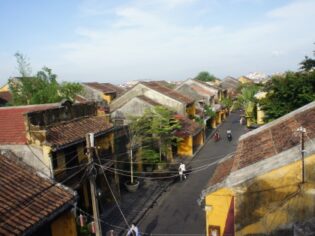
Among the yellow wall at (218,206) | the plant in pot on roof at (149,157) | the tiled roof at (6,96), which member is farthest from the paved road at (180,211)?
the tiled roof at (6,96)

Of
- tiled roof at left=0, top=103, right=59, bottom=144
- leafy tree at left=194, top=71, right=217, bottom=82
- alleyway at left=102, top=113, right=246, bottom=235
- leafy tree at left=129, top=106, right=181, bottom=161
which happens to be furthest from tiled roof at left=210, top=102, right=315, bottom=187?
leafy tree at left=194, top=71, right=217, bottom=82

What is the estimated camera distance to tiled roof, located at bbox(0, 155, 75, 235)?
38.5 feet

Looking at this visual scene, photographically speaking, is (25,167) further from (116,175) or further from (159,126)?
(159,126)

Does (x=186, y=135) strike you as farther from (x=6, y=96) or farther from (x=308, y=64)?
(x=6, y=96)

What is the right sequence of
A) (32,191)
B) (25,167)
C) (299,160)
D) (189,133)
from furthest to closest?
(189,133) → (25,167) → (32,191) → (299,160)

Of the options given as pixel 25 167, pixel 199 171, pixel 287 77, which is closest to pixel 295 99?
pixel 287 77

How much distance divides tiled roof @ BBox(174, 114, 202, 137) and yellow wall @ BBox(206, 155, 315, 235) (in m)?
21.3

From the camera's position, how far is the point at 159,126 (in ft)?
92.5

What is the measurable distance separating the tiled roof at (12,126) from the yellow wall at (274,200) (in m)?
10.4

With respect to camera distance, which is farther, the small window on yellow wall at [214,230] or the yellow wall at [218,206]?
the small window on yellow wall at [214,230]

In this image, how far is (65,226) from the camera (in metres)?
15.4

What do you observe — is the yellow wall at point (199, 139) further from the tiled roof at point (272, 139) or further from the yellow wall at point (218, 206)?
the yellow wall at point (218, 206)

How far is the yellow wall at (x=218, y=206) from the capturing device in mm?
13516

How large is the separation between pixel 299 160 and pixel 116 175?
44.3 feet
